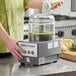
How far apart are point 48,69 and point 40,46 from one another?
0.29 feet

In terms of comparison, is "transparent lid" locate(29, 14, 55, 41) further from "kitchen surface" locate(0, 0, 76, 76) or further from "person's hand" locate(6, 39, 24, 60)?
"person's hand" locate(6, 39, 24, 60)

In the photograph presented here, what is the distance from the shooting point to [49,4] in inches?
41.6

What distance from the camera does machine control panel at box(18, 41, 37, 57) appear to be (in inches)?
33.7

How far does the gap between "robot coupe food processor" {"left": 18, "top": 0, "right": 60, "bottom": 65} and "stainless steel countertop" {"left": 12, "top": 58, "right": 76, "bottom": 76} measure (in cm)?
2

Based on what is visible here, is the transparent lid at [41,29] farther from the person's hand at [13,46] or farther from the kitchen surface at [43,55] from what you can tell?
the person's hand at [13,46]

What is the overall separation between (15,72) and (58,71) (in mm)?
144

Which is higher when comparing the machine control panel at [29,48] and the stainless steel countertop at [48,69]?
the machine control panel at [29,48]

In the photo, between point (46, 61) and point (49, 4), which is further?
point (49, 4)

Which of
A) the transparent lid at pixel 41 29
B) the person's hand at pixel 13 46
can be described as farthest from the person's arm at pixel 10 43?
the transparent lid at pixel 41 29

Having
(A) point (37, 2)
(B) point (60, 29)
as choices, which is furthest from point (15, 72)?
(B) point (60, 29)

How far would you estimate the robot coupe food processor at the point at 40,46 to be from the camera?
0.86m

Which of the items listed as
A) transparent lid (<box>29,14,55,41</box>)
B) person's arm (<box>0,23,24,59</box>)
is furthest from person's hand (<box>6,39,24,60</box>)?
transparent lid (<box>29,14,55,41</box>)

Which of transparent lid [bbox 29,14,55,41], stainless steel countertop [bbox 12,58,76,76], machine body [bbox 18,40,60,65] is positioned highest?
transparent lid [bbox 29,14,55,41]

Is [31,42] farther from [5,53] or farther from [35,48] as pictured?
[5,53]
